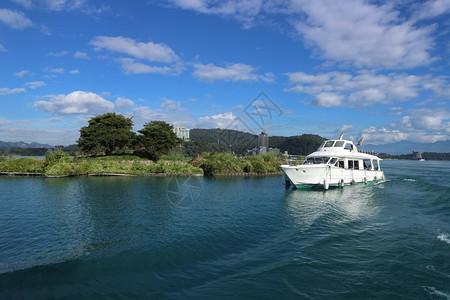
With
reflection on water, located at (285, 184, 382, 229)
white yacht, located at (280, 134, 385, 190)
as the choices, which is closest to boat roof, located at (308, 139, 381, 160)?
white yacht, located at (280, 134, 385, 190)

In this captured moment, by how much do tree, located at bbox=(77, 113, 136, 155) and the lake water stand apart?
1507 inches

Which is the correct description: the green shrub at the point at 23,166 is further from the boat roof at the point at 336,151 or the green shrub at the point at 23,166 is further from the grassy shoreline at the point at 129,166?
the boat roof at the point at 336,151

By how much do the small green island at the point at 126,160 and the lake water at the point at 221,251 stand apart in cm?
2944

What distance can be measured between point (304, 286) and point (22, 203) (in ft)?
85.7

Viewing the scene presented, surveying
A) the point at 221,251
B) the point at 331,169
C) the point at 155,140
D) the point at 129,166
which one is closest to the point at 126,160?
the point at 129,166

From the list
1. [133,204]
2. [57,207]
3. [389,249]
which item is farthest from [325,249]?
[57,207]

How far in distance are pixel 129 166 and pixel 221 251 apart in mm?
46761

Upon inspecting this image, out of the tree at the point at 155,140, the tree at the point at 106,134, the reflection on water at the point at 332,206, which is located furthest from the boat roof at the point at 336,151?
the tree at the point at 106,134

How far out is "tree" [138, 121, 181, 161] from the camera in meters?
62.2

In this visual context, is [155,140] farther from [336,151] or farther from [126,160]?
[336,151]

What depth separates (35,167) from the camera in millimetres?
49031

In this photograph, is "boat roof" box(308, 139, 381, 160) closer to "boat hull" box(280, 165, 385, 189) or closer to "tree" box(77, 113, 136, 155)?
"boat hull" box(280, 165, 385, 189)

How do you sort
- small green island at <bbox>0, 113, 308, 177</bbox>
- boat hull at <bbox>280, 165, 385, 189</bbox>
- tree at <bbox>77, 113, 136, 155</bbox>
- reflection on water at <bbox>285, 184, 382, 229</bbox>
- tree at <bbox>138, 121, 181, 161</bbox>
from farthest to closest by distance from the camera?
tree at <bbox>138, 121, 181, 161</bbox>
tree at <bbox>77, 113, 136, 155</bbox>
small green island at <bbox>0, 113, 308, 177</bbox>
boat hull at <bbox>280, 165, 385, 189</bbox>
reflection on water at <bbox>285, 184, 382, 229</bbox>

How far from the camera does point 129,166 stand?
179 ft
